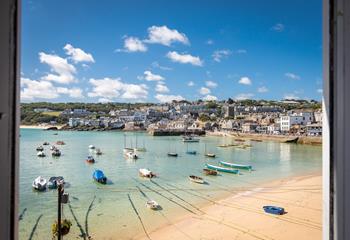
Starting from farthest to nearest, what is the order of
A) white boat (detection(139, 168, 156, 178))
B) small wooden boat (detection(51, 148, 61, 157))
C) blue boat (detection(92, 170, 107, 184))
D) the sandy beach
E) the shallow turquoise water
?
small wooden boat (detection(51, 148, 61, 157)) → white boat (detection(139, 168, 156, 178)) → blue boat (detection(92, 170, 107, 184)) → the shallow turquoise water → the sandy beach

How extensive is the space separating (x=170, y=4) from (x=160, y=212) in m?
23.3

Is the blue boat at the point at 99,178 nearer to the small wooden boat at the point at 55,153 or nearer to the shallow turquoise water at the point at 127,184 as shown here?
the shallow turquoise water at the point at 127,184

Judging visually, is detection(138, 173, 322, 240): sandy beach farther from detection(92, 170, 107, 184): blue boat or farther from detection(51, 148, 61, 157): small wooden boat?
detection(51, 148, 61, 157): small wooden boat

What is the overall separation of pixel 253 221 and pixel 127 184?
6.94 metres

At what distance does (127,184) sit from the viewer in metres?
12.1

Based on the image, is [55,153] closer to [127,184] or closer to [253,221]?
[127,184]

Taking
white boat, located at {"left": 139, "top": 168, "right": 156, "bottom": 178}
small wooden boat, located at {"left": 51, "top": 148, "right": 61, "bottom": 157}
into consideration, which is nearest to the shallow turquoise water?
white boat, located at {"left": 139, "top": 168, "right": 156, "bottom": 178}

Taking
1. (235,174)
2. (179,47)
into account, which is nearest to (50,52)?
(179,47)

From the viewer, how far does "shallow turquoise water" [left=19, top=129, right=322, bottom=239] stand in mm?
7012

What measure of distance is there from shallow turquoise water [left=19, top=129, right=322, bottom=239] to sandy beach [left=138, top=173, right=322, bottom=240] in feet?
2.06

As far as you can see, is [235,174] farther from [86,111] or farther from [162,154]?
[86,111]

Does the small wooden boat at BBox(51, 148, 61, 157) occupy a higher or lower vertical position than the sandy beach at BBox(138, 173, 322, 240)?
higher

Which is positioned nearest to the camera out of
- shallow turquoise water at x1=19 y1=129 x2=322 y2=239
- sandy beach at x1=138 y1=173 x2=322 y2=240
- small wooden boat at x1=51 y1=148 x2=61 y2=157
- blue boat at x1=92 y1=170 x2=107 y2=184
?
sandy beach at x1=138 y1=173 x2=322 y2=240

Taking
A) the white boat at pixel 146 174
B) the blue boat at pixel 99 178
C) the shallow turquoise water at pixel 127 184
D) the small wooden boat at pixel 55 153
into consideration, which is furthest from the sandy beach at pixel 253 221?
the small wooden boat at pixel 55 153
